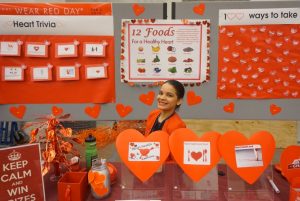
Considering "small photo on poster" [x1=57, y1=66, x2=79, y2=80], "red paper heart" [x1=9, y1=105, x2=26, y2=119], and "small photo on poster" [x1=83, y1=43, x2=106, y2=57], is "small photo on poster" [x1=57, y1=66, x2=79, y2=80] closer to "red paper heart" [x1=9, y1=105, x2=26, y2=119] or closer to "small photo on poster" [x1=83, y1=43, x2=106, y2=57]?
"small photo on poster" [x1=83, y1=43, x2=106, y2=57]

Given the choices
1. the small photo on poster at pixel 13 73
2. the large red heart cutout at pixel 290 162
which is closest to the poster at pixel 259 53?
the large red heart cutout at pixel 290 162

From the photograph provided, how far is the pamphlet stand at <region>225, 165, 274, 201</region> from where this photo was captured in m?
1.14

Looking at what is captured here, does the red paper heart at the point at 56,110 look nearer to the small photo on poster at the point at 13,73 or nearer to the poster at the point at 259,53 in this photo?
the small photo on poster at the point at 13,73

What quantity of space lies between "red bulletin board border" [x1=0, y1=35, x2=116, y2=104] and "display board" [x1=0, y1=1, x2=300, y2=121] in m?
0.03

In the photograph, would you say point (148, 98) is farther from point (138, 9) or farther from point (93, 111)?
point (138, 9)

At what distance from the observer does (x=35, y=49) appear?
165 cm

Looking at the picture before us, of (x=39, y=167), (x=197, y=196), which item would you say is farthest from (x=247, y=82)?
(x=39, y=167)

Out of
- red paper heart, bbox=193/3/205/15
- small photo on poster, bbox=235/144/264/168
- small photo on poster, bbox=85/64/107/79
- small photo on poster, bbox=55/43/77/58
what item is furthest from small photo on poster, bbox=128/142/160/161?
red paper heart, bbox=193/3/205/15

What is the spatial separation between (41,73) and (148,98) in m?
0.70

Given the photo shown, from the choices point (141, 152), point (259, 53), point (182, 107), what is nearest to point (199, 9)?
point (259, 53)

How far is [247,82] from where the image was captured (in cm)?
169

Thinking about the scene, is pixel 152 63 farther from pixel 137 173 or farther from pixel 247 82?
pixel 137 173

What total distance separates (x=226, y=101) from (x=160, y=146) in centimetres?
71

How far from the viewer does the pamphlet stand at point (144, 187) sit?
1.14m
